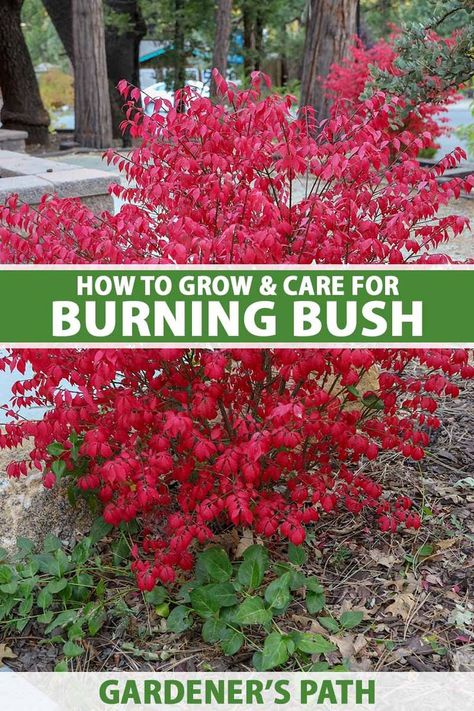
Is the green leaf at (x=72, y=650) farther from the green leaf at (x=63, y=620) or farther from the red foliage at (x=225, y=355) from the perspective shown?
the red foliage at (x=225, y=355)

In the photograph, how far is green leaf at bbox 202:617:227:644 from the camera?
279 cm

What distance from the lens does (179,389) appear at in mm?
2990

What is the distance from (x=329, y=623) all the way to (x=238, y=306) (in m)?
1.19

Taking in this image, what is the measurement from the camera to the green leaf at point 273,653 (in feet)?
8.50

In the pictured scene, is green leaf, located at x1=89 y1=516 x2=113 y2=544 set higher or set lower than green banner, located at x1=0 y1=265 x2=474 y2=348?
lower

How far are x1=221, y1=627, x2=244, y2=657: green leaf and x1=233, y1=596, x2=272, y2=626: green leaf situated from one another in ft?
0.17

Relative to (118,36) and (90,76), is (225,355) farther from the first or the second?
(118,36)

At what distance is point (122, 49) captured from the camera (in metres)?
14.9

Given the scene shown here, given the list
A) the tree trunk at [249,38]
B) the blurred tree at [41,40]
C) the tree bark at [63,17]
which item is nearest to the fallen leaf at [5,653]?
the tree bark at [63,17]

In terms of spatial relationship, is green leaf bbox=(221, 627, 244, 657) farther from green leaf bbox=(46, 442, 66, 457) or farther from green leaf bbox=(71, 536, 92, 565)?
green leaf bbox=(46, 442, 66, 457)

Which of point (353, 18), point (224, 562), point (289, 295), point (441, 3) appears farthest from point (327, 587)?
point (353, 18)

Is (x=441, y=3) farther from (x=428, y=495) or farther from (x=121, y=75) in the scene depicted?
(x=121, y=75)

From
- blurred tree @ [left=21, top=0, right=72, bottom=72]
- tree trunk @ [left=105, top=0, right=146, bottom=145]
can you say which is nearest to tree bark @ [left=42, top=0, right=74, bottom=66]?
tree trunk @ [left=105, top=0, right=146, bottom=145]

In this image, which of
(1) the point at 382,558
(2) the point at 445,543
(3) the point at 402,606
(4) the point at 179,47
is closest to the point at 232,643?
(3) the point at 402,606
